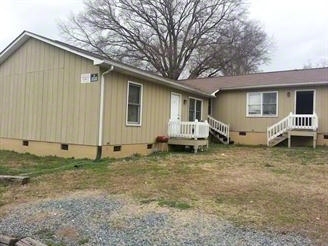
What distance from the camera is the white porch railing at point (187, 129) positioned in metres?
13.7

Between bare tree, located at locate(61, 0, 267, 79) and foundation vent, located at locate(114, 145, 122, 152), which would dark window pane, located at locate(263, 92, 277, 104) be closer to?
foundation vent, located at locate(114, 145, 122, 152)

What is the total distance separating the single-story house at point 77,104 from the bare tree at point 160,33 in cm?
2012

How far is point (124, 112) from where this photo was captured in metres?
12.0

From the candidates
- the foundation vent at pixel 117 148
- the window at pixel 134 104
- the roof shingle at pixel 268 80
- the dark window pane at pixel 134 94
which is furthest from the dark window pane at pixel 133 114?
the roof shingle at pixel 268 80

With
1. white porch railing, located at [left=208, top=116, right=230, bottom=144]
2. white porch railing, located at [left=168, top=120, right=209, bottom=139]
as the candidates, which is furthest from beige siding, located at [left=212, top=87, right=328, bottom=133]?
white porch railing, located at [left=168, top=120, right=209, bottom=139]

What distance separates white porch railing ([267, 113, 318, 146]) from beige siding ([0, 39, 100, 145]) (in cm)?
908

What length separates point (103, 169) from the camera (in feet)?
29.7

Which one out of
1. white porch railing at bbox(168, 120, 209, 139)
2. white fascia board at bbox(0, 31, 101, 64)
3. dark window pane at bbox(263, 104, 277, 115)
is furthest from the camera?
dark window pane at bbox(263, 104, 277, 115)

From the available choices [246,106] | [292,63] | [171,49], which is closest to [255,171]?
[246,106]

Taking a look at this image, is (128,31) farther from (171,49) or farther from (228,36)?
(228,36)

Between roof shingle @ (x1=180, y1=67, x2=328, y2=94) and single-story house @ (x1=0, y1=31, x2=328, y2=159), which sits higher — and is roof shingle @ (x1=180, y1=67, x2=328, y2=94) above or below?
above

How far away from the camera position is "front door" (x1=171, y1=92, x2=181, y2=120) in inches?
593

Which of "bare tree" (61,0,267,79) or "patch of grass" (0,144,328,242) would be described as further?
"bare tree" (61,0,267,79)

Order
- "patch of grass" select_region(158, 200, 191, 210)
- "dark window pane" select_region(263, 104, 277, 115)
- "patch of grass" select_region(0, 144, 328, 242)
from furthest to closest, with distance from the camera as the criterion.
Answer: "dark window pane" select_region(263, 104, 277, 115), "patch of grass" select_region(158, 200, 191, 210), "patch of grass" select_region(0, 144, 328, 242)
